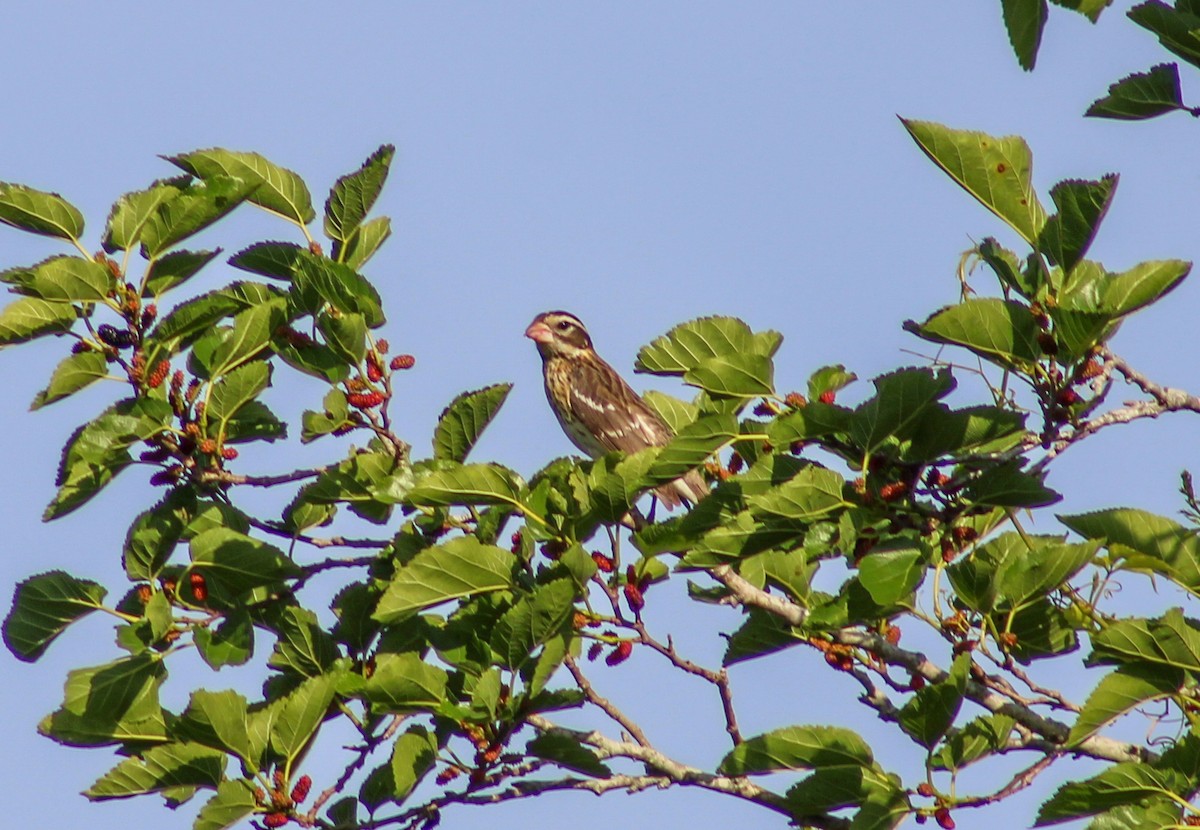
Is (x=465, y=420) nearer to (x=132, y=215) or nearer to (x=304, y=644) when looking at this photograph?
(x=304, y=644)

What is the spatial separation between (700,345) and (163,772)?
2.27 meters

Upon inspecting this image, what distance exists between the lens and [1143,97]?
499 centimetres

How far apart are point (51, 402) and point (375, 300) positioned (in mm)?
1167

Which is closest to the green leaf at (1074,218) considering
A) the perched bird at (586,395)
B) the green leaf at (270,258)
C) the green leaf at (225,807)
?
the green leaf at (270,258)

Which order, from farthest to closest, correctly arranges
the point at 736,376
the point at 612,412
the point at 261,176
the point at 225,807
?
the point at 612,412
the point at 261,176
the point at 225,807
the point at 736,376

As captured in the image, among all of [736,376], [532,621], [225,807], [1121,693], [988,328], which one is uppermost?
[736,376]

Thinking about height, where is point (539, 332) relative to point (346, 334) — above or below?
above

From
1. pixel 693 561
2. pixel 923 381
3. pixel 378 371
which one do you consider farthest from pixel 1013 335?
pixel 378 371

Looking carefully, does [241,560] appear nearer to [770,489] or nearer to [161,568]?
[161,568]

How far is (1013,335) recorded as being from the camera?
15.5ft

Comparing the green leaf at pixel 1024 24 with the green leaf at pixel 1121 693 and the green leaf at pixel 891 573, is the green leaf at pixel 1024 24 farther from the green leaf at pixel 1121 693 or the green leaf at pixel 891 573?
the green leaf at pixel 1121 693

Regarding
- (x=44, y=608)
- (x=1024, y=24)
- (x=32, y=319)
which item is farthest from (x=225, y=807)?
(x=1024, y=24)

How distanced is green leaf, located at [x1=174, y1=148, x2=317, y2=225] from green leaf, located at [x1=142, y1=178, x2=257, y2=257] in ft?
0.61

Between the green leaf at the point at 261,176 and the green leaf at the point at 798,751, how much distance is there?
2.50m
